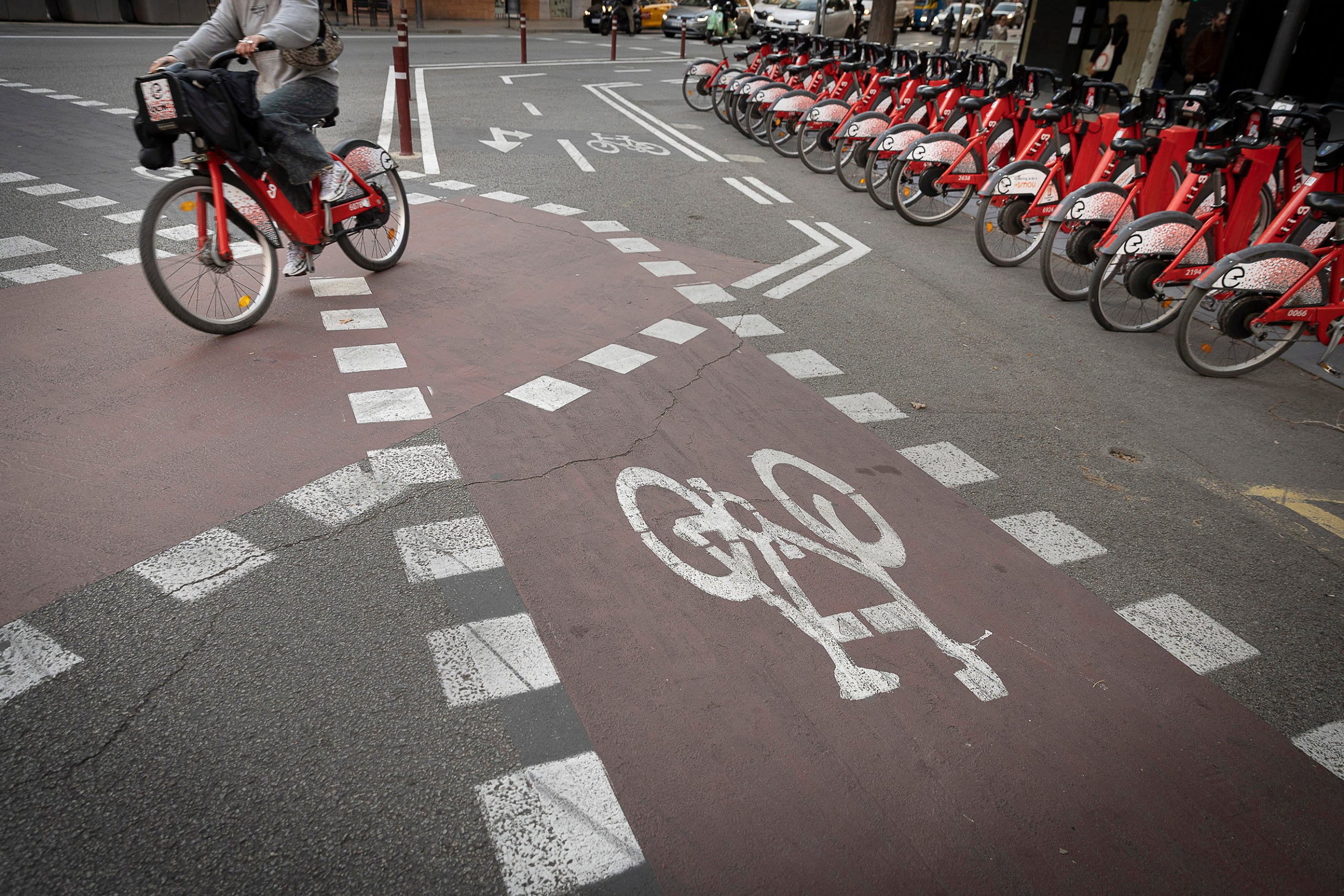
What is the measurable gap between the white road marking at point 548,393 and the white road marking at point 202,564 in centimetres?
171

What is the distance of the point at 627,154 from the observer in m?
12.0

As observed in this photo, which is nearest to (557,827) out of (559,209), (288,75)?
(288,75)

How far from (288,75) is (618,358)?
2.89 m

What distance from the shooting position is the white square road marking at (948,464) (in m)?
4.31

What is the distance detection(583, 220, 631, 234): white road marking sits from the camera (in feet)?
27.1

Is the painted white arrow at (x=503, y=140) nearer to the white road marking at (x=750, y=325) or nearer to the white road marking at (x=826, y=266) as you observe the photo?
the white road marking at (x=826, y=266)

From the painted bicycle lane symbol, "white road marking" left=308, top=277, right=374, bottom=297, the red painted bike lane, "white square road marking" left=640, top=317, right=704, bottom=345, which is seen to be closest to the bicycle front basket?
"white road marking" left=308, top=277, right=374, bottom=297

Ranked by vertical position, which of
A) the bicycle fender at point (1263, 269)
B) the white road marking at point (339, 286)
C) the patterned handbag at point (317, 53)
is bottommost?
the white road marking at point (339, 286)

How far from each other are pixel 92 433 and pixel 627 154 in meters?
9.19

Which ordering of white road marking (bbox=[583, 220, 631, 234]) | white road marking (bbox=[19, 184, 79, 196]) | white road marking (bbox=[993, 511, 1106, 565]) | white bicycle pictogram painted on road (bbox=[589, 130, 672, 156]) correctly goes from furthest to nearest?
white bicycle pictogram painted on road (bbox=[589, 130, 672, 156])
white road marking (bbox=[583, 220, 631, 234])
white road marking (bbox=[19, 184, 79, 196])
white road marking (bbox=[993, 511, 1106, 565])

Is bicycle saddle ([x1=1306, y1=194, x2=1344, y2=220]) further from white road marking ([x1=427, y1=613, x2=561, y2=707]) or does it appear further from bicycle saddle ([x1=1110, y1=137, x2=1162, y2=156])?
white road marking ([x1=427, y1=613, x2=561, y2=707])

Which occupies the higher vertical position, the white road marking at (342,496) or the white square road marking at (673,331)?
the white square road marking at (673,331)

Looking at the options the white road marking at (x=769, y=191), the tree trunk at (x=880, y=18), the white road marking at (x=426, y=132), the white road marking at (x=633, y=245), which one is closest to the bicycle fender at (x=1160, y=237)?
the white road marking at (x=633, y=245)

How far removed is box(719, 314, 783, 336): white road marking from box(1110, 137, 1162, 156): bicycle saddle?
10.7ft
